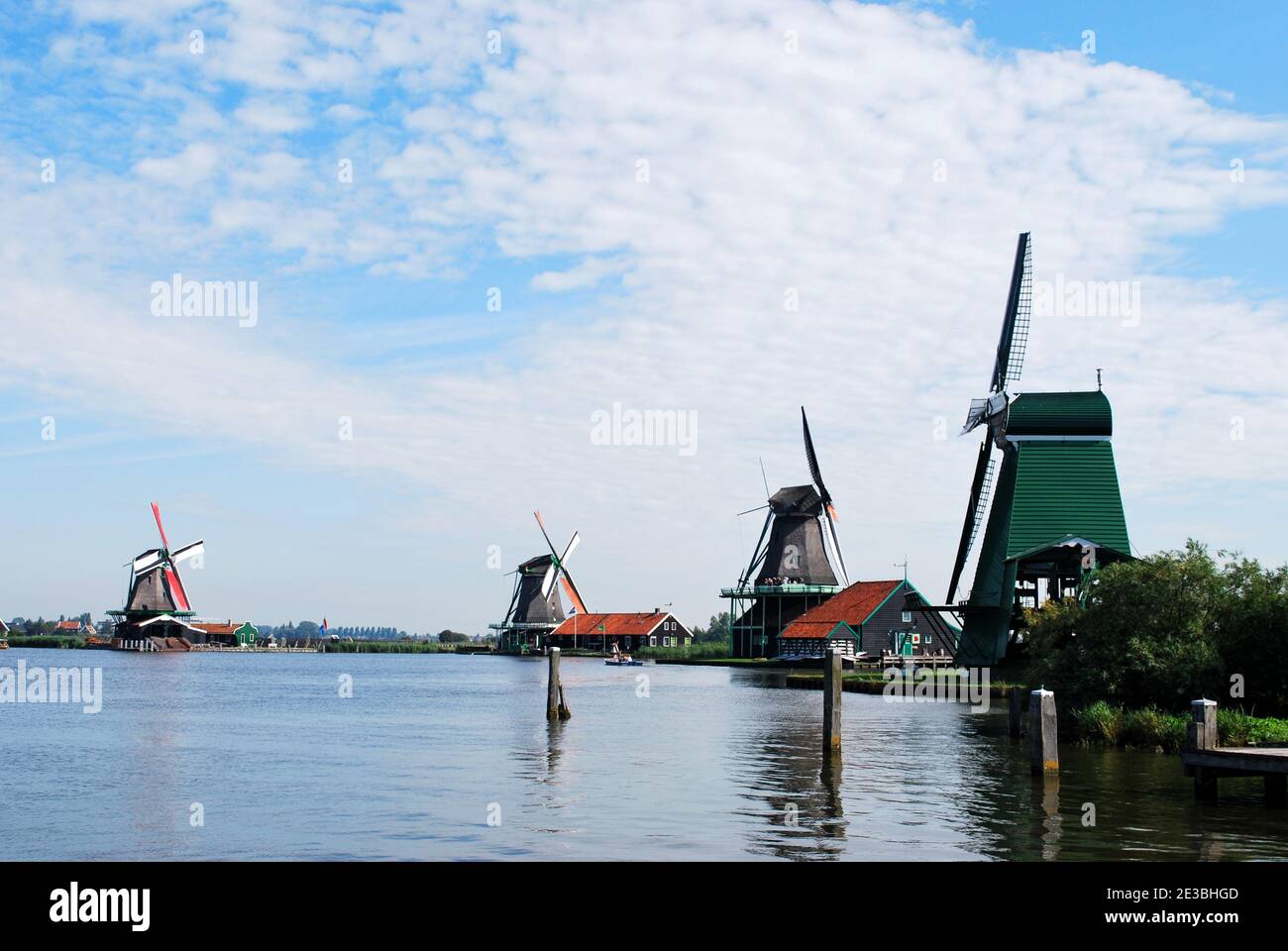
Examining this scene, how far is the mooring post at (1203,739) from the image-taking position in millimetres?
19594

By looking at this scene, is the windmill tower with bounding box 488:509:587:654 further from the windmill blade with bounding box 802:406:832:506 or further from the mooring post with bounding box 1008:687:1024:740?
the mooring post with bounding box 1008:687:1024:740

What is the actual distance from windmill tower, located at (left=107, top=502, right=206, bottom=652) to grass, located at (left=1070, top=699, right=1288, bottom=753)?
120 metres

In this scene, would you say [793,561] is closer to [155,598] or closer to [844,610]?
[844,610]

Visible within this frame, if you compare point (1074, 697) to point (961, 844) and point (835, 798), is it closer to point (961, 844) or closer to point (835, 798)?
point (835, 798)

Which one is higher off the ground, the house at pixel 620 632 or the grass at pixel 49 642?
the house at pixel 620 632

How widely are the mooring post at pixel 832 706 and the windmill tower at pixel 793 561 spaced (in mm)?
62057

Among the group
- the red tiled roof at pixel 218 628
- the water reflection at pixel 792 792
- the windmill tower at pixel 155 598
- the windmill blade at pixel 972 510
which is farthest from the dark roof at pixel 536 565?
the water reflection at pixel 792 792

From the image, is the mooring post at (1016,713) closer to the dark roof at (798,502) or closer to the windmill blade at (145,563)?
the dark roof at (798,502)

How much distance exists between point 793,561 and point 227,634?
356ft

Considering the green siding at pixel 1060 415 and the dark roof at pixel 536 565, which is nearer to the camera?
the green siding at pixel 1060 415

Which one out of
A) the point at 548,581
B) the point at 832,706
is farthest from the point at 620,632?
the point at 832,706

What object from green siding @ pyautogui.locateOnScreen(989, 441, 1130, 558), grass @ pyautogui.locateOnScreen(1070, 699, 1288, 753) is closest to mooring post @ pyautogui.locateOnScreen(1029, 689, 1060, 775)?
grass @ pyautogui.locateOnScreen(1070, 699, 1288, 753)

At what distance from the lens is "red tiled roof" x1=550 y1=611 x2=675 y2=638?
4801 inches
